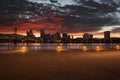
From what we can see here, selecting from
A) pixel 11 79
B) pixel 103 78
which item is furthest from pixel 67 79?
pixel 11 79

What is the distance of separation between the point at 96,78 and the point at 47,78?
2.97 meters

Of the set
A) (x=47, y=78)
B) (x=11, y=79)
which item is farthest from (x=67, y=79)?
(x=11, y=79)

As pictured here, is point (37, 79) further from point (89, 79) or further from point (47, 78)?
point (89, 79)

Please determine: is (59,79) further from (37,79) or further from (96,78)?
(96,78)

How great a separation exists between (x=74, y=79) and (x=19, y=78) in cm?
331

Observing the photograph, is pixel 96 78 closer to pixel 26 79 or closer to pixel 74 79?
pixel 74 79

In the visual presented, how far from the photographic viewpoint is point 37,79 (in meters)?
11.8

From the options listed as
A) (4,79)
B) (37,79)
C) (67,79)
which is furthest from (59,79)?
(4,79)

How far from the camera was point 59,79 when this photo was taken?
466 inches

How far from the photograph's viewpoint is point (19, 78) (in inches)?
476

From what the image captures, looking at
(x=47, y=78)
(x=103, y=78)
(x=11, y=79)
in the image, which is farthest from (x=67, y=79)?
(x=11, y=79)

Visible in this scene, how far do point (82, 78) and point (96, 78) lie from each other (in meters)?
0.84

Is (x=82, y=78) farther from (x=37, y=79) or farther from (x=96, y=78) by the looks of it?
(x=37, y=79)

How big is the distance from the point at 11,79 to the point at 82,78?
4236 millimetres
